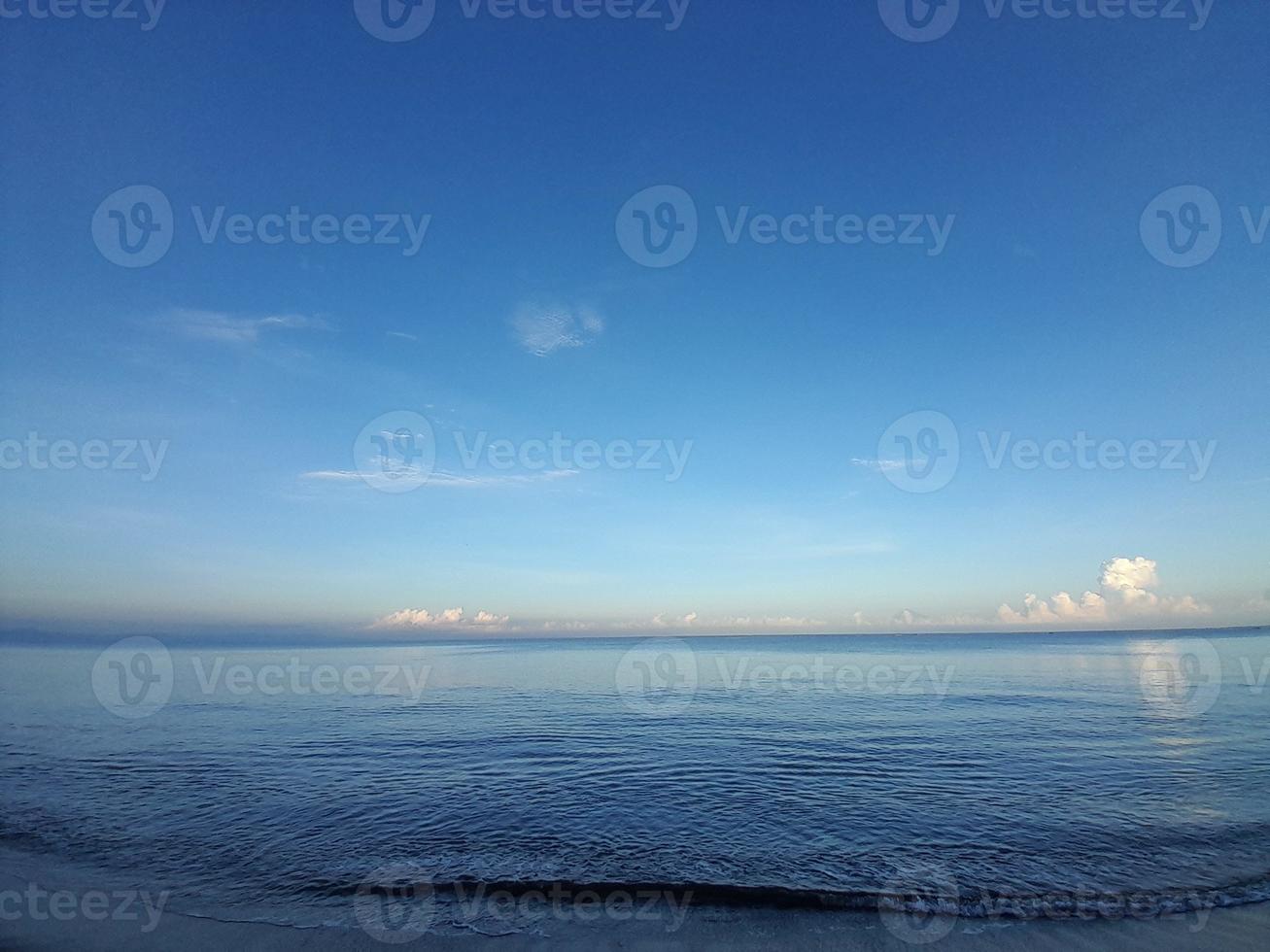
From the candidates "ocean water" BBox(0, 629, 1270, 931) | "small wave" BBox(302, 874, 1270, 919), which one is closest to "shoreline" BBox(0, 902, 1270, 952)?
"small wave" BBox(302, 874, 1270, 919)

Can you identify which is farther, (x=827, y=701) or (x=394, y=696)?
(x=394, y=696)

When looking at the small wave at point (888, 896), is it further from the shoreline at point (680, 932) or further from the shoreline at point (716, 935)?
the shoreline at point (716, 935)

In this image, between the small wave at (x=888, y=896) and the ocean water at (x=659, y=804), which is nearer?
the small wave at (x=888, y=896)

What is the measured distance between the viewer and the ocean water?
12219mm

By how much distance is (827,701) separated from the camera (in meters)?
39.8

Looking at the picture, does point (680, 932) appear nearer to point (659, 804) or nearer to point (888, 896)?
point (888, 896)

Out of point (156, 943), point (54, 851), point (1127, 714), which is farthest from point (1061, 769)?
point (54, 851)

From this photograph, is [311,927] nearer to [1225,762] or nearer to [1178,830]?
[1178,830]

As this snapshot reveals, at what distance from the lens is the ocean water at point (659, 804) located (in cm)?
1222

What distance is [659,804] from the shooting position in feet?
56.4

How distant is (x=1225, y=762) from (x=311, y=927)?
100 ft

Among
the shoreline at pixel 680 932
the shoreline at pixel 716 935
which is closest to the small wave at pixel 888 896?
the shoreline at pixel 680 932

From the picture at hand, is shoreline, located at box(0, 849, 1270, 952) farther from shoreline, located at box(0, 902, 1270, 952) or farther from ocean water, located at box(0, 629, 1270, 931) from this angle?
ocean water, located at box(0, 629, 1270, 931)

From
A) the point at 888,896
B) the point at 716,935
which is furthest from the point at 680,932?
the point at 888,896
